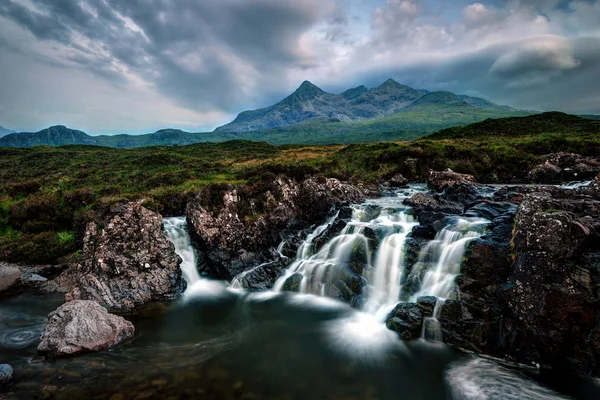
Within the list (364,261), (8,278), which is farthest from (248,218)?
(8,278)

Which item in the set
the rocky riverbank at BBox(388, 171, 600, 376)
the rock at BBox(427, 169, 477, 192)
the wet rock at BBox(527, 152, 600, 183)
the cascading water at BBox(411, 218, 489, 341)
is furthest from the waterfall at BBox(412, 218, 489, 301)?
the wet rock at BBox(527, 152, 600, 183)

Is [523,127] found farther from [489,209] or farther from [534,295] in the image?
[534,295]

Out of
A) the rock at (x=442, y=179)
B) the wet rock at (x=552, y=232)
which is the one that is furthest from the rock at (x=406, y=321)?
the rock at (x=442, y=179)

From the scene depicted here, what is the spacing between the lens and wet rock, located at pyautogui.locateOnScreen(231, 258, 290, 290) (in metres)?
16.3

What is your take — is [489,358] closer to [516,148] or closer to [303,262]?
Answer: [303,262]

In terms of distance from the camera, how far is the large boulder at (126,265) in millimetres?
14252

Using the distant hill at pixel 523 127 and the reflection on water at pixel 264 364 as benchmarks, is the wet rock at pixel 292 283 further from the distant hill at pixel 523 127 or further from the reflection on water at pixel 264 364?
the distant hill at pixel 523 127

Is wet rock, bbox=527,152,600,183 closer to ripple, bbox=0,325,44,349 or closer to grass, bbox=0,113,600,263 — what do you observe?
grass, bbox=0,113,600,263

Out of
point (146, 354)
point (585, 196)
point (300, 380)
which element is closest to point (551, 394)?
point (300, 380)

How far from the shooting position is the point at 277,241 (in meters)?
19.1

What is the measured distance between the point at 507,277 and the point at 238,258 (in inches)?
547

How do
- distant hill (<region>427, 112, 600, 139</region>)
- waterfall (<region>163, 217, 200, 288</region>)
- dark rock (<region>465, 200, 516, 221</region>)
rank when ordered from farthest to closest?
distant hill (<region>427, 112, 600, 139</region>) < waterfall (<region>163, 217, 200, 288</region>) < dark rock (<region>465, 200, 516, 221</region>)

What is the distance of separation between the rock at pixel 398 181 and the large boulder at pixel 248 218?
13.1m

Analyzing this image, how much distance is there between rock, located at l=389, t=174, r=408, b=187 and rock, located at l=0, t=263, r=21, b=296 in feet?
107
